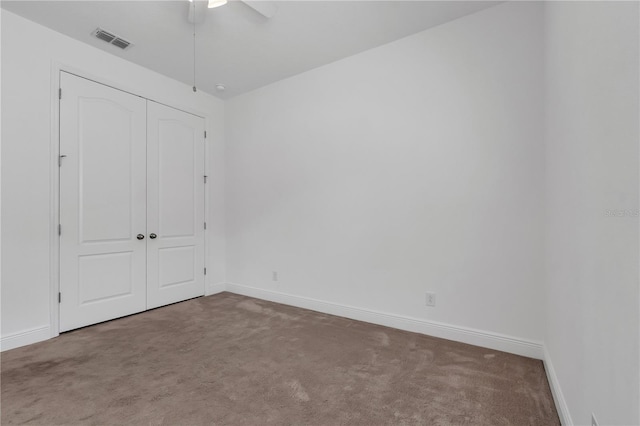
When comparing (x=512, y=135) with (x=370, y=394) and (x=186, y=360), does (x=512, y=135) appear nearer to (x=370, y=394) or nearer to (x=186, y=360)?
(x=370, y=394)

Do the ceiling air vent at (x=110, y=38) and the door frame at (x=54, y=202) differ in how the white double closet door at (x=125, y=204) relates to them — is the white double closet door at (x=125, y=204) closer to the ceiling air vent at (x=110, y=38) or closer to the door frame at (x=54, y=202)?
the door frame at (x=54, y=202)

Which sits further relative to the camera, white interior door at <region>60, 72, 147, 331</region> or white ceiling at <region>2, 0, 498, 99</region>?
white interior door at <region>60, 72, 147, 331</region>

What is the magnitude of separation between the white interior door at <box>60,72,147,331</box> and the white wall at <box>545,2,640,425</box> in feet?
13.0

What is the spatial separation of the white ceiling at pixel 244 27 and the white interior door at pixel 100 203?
56 centimetres

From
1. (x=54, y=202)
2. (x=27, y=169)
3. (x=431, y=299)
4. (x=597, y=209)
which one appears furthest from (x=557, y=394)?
(x=27, y=169)

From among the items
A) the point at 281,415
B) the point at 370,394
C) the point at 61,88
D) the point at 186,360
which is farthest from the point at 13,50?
the point at 370,394

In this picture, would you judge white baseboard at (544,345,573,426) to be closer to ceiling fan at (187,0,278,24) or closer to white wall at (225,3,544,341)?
white wall at (225,3,544,341)

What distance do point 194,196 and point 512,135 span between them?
3.77m

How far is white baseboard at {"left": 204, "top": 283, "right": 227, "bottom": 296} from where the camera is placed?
14.4ft

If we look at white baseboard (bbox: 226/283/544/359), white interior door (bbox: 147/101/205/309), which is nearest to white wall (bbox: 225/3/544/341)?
white baseboard (bbox: 226/283/544/359)

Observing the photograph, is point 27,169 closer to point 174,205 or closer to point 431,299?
point 174,205

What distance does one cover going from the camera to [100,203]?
10.7 ft

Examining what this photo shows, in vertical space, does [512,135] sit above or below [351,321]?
above

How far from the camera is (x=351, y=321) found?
10.8ft
